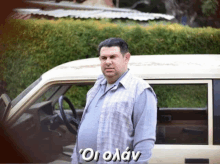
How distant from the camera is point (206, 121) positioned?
2.52m

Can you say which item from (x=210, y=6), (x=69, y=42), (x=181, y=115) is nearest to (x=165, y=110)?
(x=181, y=115)

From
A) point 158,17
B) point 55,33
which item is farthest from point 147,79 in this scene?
point 158,17

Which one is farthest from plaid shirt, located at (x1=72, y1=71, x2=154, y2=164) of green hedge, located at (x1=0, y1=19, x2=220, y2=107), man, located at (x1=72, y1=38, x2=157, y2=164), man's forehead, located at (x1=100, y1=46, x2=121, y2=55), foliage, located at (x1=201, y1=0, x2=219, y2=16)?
foliage, located at (x1=201, y1=0, x2=219, y2=16)

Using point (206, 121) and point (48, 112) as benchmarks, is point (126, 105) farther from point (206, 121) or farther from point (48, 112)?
point (48, 112)

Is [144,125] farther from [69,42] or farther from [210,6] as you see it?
[210,6]

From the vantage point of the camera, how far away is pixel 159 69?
8.67ft

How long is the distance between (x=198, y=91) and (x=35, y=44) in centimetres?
516

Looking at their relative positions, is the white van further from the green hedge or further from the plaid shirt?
the green hedge

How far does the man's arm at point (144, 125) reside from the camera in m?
1.79

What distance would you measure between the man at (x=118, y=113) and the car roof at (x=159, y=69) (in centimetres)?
57

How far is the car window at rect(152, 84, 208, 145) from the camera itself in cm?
255

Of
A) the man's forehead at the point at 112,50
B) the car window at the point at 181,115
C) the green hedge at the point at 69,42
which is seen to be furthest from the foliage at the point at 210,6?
the man's forehead at the point at 112,50

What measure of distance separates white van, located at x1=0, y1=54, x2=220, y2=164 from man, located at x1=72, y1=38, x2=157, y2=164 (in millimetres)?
619

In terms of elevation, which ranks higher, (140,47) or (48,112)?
(140,47)
